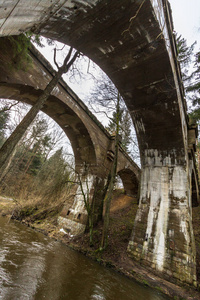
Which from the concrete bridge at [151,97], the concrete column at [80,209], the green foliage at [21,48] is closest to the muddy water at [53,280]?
the concrete bridge at [151,97]

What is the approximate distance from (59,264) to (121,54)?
6.68 meters

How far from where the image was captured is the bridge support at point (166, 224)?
5.36 metres

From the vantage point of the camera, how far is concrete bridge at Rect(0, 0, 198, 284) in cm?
371

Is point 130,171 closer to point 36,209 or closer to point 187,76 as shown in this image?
point 36,209

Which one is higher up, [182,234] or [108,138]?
[108,138]

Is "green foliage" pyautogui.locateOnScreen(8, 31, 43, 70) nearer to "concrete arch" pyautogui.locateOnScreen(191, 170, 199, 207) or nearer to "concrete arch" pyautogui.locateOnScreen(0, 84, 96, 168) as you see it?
Result: "concrete arch" pyautogui.locateOnScreen(0, 84, 96, 168)

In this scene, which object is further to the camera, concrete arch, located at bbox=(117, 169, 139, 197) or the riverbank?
concrete arch, located at bbox=(117, 169, 139, 197)

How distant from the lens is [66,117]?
8125mm

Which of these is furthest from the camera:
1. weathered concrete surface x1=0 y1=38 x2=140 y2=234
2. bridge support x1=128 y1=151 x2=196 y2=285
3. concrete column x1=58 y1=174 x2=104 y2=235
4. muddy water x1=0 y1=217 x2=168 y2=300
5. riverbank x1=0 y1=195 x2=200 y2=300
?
concrete column x1=58 y1=174 x2=104 y2=235

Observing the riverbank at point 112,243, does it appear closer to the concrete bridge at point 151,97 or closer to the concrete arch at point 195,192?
the concrete bridge at point 151,97

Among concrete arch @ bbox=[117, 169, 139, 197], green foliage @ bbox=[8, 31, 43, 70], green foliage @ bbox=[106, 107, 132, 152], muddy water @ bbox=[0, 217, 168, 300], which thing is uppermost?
green foliage @ bbox=[106, 107, 132, 152]

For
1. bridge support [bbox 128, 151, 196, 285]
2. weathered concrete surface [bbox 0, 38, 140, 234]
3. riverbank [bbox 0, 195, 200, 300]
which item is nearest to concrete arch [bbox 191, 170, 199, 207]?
riverbank [bbox 0, 195, 200, 300]

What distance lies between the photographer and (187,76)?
42.3 feet

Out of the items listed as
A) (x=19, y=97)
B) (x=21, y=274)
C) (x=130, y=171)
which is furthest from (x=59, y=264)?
(x=130, y=171)
